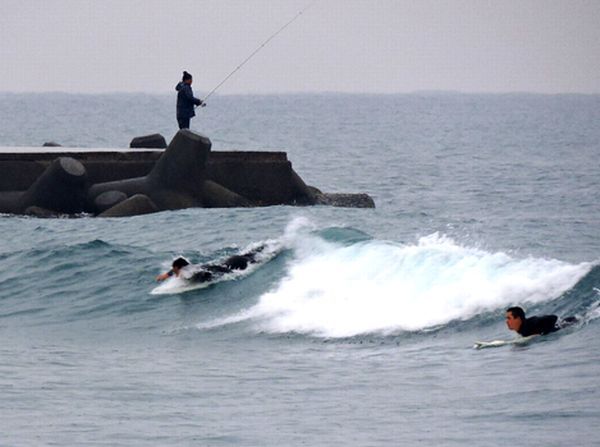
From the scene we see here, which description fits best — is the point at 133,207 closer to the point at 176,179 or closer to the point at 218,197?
the point at 176,179

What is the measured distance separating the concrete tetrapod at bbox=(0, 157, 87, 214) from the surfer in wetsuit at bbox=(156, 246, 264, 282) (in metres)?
5.95

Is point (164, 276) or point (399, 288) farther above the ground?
point (399, 288)

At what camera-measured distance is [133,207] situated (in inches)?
1027

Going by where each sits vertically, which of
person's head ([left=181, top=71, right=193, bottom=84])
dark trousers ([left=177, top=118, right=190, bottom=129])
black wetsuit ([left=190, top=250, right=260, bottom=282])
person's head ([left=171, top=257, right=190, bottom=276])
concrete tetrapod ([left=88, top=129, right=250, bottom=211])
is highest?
person's head ([left=181, top=71, right=193, bottom=84])

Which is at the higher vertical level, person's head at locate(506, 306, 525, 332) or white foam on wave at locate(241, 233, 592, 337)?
person's head at locate(506, 306, 525, 332)

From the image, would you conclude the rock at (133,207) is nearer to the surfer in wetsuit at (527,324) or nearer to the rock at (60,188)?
the rock at (60,188)

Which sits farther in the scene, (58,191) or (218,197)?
(218,197)

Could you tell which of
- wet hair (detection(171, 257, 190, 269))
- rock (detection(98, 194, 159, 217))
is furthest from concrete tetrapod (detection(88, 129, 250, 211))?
wet hair (detection(171, 257, 190, 269))

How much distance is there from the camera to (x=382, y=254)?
20.2 metres

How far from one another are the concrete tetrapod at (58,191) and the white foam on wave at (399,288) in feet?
23.0

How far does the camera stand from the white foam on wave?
661 inches

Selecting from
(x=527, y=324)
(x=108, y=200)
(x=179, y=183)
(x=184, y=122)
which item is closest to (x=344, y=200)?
(x=184, y=122)

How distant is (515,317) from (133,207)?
1263 cm

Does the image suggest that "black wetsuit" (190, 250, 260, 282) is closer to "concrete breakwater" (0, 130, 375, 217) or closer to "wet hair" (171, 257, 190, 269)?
"wet hair" (171, 257, 190, 269)
